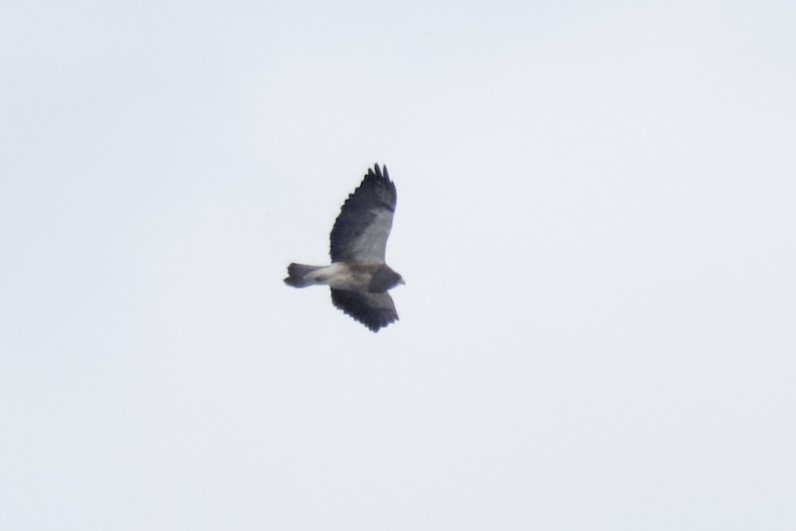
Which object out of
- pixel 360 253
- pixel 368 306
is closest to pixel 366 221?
pixel 360 253

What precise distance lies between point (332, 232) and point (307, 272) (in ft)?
3.11

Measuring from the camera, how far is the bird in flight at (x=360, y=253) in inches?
1427

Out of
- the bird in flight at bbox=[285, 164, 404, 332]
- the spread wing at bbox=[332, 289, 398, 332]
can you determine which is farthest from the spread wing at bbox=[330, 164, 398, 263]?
the spread wing at bbox=[332, 289, 398, 332]

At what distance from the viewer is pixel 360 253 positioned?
36.7 m

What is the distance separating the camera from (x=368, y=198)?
36250mm

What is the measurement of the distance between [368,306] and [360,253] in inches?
45.9

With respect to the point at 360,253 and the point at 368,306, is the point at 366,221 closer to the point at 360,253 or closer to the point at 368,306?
the point at 360,253

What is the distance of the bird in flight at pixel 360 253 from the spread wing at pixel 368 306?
0.06 feet

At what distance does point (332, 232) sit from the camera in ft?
120

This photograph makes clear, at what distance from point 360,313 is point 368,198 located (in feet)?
7.60

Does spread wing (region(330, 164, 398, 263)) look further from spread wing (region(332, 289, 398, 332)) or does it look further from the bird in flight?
spread wing (region(332, 289, 398, 332))

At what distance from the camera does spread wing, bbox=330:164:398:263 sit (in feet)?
119

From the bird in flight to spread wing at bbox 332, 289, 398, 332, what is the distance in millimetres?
18

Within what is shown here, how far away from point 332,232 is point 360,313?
5.52 feet
